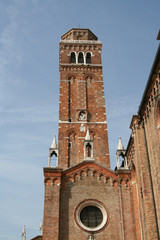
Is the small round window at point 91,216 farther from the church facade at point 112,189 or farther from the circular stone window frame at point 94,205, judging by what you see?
the circular stone window frame at point 94,205

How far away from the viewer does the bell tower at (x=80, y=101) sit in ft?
80.7

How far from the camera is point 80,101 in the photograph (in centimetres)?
2717

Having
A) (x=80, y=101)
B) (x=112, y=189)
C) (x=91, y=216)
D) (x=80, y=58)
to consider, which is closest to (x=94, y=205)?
(x=91, y=216)

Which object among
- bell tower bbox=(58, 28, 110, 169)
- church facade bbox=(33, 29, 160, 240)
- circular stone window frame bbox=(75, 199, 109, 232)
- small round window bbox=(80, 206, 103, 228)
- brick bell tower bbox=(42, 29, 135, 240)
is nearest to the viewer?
church facade bbox=(33, 29, 160, 240)

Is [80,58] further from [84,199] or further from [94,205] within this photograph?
[94,205]

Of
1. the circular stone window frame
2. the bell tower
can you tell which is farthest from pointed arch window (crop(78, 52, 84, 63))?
the circular stone window frame

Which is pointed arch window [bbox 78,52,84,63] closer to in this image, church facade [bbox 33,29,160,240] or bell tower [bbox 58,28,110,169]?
bell tower [bbox 58,28,110,169]

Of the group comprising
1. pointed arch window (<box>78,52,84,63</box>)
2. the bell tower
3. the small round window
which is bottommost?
the small round window

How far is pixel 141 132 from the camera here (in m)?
16.3

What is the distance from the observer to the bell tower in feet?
80.7

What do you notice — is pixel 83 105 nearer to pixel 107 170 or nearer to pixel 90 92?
pixel 90 92

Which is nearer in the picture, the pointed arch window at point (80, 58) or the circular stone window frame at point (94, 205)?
the circular stone window frame at point (94, 205)

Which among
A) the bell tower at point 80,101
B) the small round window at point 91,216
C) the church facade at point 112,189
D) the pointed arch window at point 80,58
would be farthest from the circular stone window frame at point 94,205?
the pointed arch window at point 80,58

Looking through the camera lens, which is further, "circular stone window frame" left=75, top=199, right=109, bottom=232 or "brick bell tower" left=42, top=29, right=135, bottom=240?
"circular stone window frame" left=75, top=199, right=109, bottom=232
